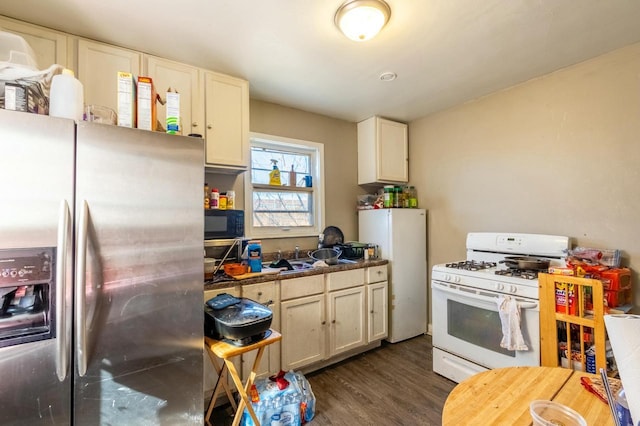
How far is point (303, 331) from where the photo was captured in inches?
90.5

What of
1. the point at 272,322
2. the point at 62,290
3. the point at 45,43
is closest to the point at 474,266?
the point at 272,322

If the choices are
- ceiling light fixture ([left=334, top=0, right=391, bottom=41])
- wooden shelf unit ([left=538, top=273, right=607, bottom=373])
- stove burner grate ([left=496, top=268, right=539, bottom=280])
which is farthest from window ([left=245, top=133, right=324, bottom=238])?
wooden shelf unit ([left=538, top=273, right=607, bottom=373])

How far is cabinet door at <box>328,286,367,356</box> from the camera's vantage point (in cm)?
247

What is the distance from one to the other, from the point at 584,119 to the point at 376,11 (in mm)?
1815

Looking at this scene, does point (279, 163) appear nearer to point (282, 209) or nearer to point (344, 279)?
point (282, 209)

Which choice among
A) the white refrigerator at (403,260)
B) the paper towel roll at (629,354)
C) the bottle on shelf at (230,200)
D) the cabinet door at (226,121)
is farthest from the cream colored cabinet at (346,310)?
the paper towel roll at (629,354)

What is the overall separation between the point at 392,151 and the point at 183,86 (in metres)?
2.19

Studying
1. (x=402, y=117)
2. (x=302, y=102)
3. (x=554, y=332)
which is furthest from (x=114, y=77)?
(x=554, y=332)

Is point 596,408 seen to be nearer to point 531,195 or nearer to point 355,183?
point 531,195

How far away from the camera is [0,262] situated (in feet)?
3.35

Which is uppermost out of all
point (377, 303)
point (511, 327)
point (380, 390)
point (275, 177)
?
point (275, 177)

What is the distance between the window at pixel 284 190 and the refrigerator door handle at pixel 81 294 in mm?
1535

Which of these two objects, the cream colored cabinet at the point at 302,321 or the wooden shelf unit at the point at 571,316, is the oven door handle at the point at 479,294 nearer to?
the wooden shelf unit at the point at 571,316

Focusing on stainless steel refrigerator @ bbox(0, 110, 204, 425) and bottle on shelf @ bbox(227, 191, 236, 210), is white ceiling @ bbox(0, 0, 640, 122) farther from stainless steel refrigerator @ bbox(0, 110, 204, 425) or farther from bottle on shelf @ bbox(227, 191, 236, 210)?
bottle on shelf @ bbox(227, 191, 236, 210)
